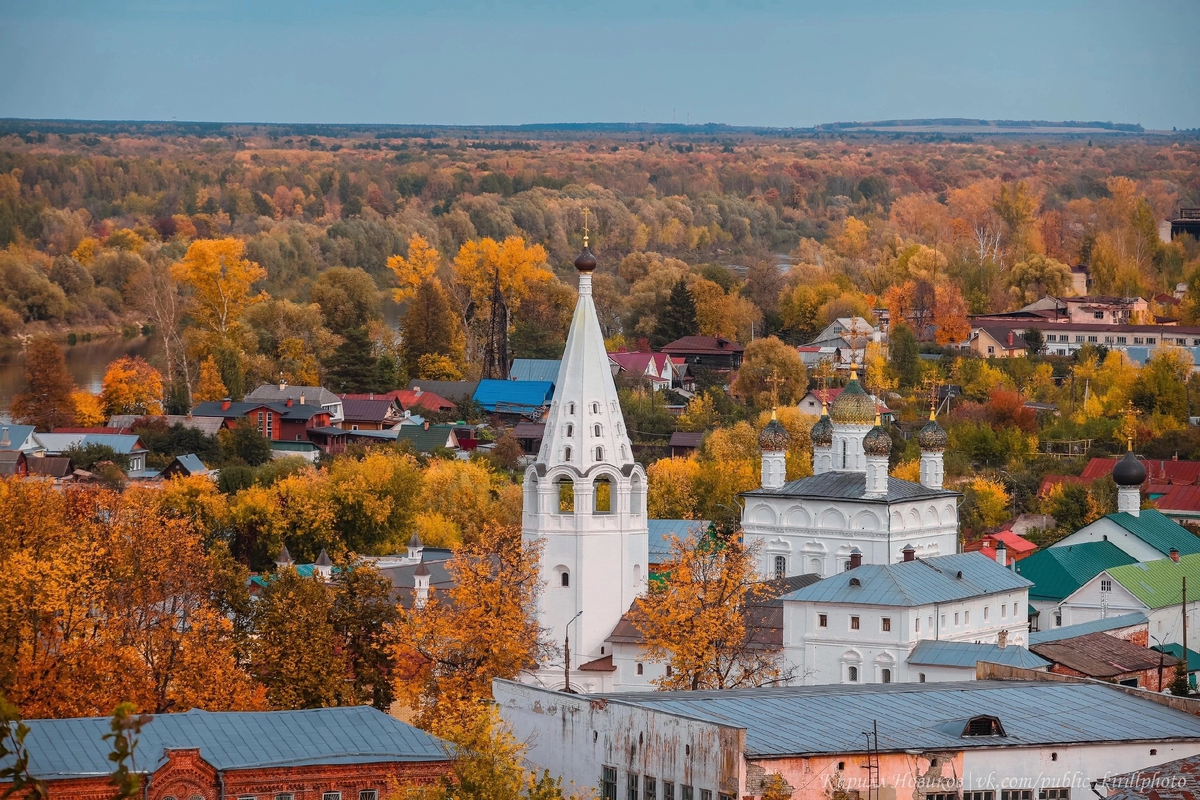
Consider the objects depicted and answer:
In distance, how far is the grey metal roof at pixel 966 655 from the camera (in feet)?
139

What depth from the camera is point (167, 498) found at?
202ft

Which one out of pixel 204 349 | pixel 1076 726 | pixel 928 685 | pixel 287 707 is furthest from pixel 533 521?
pixel 204 349

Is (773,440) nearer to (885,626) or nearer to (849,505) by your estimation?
(849,505)

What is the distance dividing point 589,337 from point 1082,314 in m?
50.9

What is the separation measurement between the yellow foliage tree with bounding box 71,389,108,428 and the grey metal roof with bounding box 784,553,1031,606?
38808mm

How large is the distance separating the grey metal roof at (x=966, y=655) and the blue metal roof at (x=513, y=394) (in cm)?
3822

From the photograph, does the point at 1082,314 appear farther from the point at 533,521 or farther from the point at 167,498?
the point at 533,521

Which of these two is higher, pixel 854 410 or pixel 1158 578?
pixel 854 410

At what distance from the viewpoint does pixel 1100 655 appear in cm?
4625

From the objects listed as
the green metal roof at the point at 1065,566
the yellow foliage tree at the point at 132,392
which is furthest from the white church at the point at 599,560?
the yellow foliage tree at the point at 132,392

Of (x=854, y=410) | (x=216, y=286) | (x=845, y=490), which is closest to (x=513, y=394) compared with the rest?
(x=216, y=286)

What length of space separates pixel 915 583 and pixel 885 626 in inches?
54.6

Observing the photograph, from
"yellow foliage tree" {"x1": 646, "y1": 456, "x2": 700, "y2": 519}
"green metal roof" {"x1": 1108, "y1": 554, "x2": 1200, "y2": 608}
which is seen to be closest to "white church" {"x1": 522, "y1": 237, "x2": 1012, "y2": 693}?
"green metal roof" {"x1": 1108, "y1": 554, "x2": 1200, "y2": 608}

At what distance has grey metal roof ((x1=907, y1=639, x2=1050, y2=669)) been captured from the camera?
4241 cm
